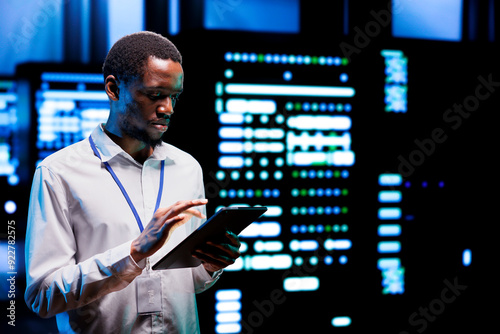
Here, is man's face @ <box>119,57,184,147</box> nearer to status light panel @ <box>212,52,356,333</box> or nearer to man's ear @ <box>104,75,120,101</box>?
man's ear @ <box>104,75,120,101</box>

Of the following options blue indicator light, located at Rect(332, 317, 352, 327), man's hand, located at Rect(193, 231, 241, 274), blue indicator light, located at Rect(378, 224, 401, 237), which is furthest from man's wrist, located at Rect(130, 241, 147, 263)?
blue indicator light, located at Rect(378, 224, 401, 237)

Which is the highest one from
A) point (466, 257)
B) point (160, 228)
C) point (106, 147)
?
point (106, 147)

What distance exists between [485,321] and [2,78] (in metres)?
3.12

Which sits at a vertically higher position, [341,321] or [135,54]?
[135,54]

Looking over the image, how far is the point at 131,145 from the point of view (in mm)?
1416

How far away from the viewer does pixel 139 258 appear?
117 cm

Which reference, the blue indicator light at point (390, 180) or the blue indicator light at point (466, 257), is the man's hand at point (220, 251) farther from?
the blue indicator light at point (466, 257)

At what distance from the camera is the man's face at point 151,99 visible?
1335mm

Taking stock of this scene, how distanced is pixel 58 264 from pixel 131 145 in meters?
0.38

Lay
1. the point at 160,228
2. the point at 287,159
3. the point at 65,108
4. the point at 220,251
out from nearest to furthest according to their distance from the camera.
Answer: the point at 160,228 < the point at 220,251 < the point at 65,108 < the point at 287,159

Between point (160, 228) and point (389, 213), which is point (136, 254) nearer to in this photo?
point (160, 228)

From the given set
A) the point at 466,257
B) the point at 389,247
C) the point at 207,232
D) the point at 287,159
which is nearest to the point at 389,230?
the point at 389,247

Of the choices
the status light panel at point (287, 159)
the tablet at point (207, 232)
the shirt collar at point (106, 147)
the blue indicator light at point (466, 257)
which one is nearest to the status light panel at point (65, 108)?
the status light panel at point (287, 159)

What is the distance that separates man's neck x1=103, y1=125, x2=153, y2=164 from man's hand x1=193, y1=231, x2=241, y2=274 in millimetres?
339
